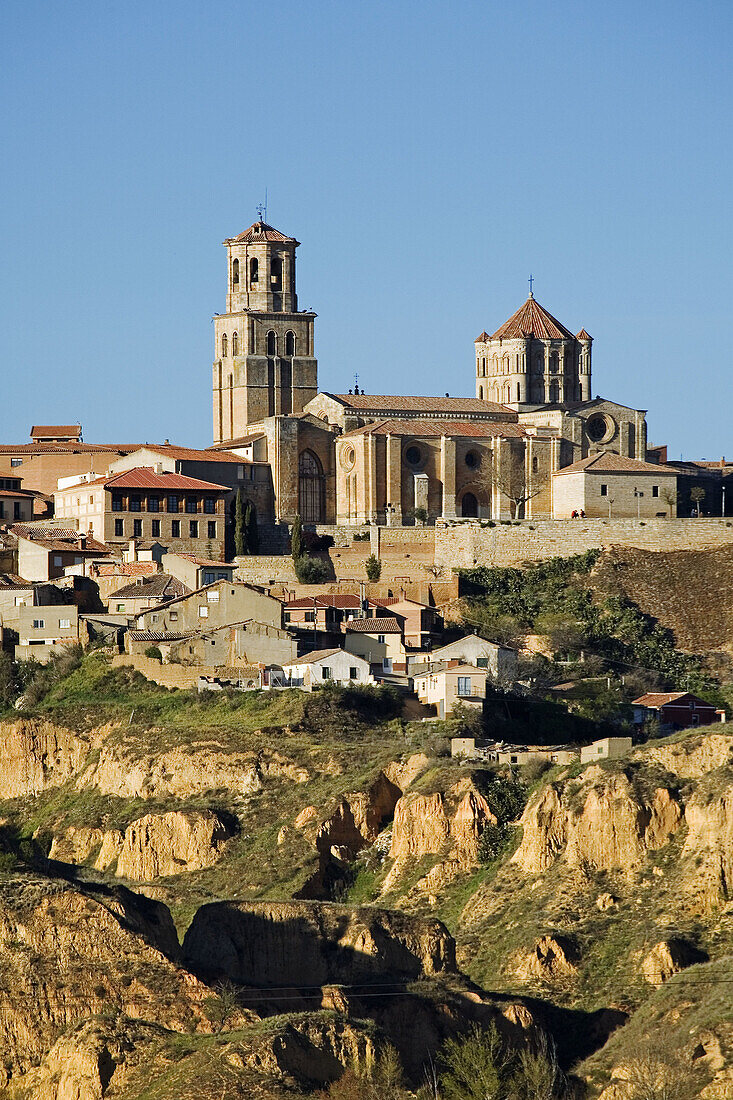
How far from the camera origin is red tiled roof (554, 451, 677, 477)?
295ft

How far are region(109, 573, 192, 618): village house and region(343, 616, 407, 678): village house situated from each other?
5.91 meters

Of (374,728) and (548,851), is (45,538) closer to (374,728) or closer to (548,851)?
(374,728)

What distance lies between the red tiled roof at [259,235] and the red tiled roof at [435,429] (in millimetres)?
9775

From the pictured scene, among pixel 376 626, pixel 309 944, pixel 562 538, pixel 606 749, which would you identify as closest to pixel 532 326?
pixel 562 538

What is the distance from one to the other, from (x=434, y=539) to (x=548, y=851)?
2851cm

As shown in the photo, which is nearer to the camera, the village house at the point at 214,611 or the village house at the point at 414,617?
the village house at the point at 214,611

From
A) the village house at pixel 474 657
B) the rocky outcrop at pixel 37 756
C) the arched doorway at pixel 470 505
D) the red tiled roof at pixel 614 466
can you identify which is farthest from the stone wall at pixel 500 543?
the rocky outcrop at pixel 37 756

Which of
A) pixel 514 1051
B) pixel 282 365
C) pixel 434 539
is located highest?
pixel 282 365

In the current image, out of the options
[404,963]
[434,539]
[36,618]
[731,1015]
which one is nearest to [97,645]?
[36,618]

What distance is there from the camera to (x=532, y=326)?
10431 centimetres

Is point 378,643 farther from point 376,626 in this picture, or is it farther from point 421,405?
point 421,405

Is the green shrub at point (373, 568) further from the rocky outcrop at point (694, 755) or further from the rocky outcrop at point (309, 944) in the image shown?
the rocky outcrop at point (309, 944)

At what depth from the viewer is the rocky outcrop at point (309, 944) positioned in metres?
51.9

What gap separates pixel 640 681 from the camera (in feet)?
246
